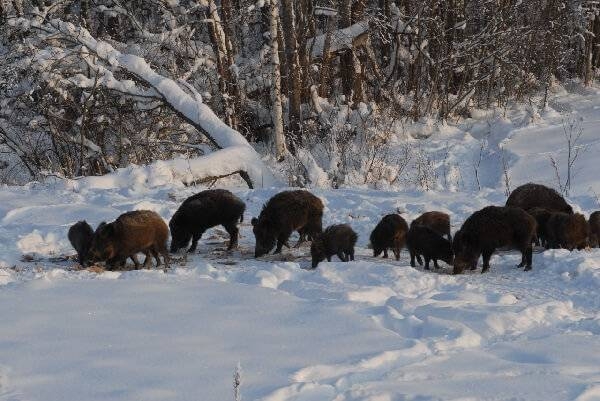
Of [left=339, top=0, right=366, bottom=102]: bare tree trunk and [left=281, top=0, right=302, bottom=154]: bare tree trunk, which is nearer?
[left=281, top=0, right=302, bottom=154]: bare tree trunk

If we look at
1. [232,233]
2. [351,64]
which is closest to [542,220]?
[232,233]

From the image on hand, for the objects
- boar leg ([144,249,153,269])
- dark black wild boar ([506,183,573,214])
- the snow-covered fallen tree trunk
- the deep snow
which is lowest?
the deep snow

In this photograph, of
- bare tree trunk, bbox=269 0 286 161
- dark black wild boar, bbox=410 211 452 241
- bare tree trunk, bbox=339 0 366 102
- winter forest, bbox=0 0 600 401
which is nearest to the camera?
winter forest, bbox=0 0 600 401

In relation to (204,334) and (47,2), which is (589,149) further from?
(47,2)

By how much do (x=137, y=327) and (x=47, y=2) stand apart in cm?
2125

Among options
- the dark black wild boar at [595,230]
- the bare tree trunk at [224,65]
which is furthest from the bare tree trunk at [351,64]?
the dark black wild boar at [595,230]

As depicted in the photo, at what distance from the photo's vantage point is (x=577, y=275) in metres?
7.74

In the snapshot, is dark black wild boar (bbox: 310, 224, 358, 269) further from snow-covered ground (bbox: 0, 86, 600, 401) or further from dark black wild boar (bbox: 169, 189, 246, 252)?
dark black wild boar (bbox: 169, 189, 246, 252)

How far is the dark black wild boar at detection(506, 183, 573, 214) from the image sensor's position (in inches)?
407

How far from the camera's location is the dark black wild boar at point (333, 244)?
9047 mm

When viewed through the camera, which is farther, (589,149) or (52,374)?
(589,149)

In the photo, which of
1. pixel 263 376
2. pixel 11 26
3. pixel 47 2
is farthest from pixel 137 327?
pixel 47 2

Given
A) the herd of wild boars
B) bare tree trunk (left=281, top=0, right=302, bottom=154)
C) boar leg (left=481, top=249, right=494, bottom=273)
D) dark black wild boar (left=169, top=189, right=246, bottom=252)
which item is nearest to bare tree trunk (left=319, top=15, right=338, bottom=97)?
bare tree trunk (left=281, top=0, right=302, bottom=154)

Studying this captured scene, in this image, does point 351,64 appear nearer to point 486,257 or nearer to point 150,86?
point 150,86
